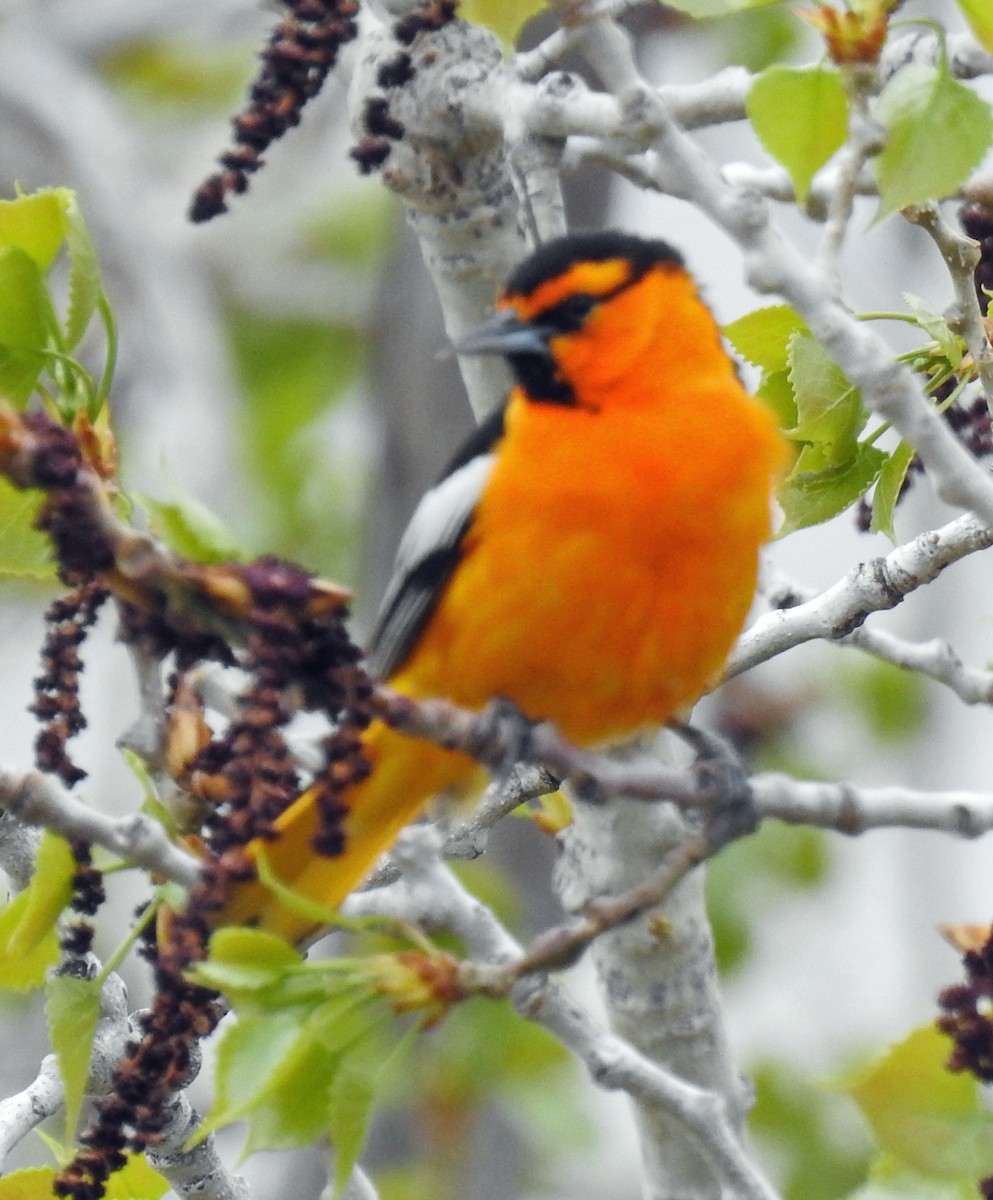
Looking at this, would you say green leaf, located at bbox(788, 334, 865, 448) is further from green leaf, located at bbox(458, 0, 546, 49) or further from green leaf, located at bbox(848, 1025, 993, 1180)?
green leaf, located at bbox(848, 1025, 993, 1180)

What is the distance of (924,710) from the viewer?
6.38 m

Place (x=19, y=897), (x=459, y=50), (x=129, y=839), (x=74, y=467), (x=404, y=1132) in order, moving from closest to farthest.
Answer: (x=74, y=467)
(x=129, y=839)
(x=19, y=897)
(x=459, y=50)
(x=404, y=1132)

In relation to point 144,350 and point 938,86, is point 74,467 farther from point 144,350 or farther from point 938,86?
point 144,350

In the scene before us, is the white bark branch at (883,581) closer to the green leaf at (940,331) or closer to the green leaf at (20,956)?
the green leaf at (940,331)

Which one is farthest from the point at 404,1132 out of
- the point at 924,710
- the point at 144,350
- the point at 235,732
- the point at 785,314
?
the point at 235,732

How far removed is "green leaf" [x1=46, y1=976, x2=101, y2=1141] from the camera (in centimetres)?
233

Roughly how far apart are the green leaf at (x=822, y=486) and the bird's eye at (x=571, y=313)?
1.48 feet

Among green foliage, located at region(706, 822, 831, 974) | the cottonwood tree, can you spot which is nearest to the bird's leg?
the cottonwood tree

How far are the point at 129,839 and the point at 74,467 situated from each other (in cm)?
55

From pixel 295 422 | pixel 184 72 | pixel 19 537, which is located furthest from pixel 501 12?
pixel 184 72

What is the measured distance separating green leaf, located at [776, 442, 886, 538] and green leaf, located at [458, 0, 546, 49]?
2.92 ft

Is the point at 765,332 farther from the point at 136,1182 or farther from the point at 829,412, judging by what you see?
the point at 136,1182

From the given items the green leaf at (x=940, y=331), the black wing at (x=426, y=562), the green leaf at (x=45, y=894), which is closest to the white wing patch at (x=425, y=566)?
the black wing at (x=426, y=562)

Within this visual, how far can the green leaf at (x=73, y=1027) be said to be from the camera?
2334mm
